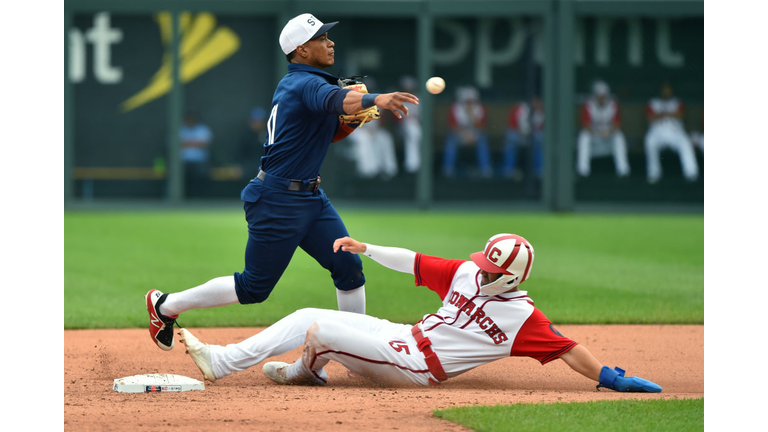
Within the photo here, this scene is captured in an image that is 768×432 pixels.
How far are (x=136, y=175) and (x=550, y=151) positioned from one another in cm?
832

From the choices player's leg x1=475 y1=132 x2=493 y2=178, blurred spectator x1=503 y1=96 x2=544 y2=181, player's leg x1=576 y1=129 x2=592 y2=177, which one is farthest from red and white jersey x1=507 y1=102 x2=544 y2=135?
player's leg x1=576 y1=129 x2=592 y2=177

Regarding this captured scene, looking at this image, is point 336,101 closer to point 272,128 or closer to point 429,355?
point 272,128

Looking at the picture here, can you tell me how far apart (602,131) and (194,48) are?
830cm

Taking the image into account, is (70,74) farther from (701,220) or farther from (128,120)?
(701,220)

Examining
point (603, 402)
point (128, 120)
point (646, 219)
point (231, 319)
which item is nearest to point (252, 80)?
point (128, 120)

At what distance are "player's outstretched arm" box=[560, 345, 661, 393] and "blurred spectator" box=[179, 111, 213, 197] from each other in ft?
47.2

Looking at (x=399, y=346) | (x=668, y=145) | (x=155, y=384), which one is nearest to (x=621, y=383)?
(x=399, y=346)

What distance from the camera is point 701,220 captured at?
661 inches

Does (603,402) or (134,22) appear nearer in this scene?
(603,402)

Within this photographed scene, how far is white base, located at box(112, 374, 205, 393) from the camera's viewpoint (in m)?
4.84

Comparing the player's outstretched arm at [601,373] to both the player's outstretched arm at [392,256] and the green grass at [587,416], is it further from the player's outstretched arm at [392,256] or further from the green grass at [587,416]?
the player's outstretched arm at [392,256]

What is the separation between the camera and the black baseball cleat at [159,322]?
5480mm

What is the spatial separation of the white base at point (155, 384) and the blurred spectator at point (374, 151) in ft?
43.5

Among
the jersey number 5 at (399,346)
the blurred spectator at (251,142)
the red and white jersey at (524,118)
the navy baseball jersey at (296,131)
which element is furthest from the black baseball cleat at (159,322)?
the red and white jersey at (524,118)
